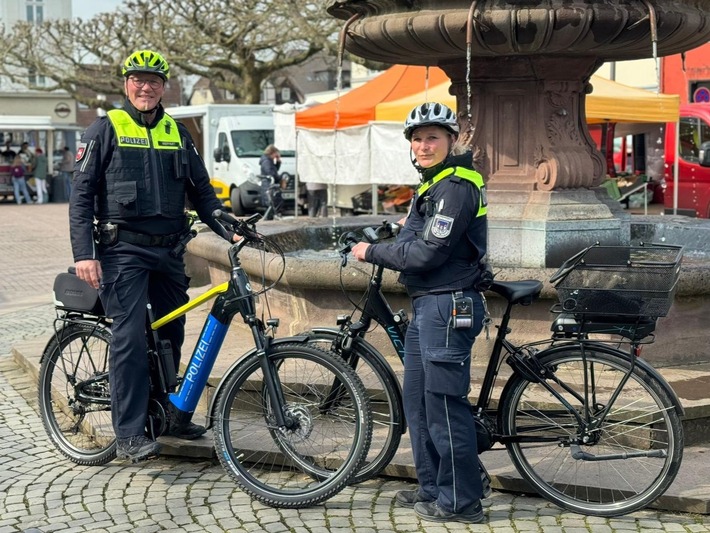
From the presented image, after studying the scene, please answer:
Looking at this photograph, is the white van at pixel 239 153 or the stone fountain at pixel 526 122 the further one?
the white van at pixel 239 153

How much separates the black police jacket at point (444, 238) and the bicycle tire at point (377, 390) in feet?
1.31

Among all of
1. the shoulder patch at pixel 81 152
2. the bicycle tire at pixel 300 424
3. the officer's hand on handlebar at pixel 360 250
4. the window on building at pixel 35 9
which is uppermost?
the window on building at pixel 35 9

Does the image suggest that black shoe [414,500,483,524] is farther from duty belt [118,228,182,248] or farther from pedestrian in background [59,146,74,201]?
pedestrian in background [59,146,74,201]

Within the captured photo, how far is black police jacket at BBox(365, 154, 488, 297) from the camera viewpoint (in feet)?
14.4

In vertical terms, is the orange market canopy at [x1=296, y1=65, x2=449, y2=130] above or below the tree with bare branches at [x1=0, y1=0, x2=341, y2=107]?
below

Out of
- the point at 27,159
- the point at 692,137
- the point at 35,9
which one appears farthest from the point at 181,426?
the point at 35,9

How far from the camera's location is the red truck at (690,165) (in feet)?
61.2

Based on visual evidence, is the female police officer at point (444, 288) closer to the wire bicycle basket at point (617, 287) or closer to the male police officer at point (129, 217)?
the wire bicycle basket at point (617, 287)

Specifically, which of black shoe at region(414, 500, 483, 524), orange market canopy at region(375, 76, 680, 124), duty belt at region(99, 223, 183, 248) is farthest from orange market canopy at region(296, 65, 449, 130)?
black shoe at region(414, 500, 483, 524)

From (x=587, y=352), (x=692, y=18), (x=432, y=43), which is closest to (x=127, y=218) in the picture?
(x=587, y=352)

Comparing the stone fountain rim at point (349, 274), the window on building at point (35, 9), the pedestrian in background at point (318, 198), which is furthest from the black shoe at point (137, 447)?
the window on building at point (35, 9)

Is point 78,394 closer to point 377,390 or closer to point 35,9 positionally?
point 377,390

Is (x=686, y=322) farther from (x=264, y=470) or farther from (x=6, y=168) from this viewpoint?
(x=6, y=168)

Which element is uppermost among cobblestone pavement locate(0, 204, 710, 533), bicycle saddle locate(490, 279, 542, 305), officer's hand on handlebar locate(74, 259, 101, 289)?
officer's hand on handlebar locate(74, 259, 101, 289)
